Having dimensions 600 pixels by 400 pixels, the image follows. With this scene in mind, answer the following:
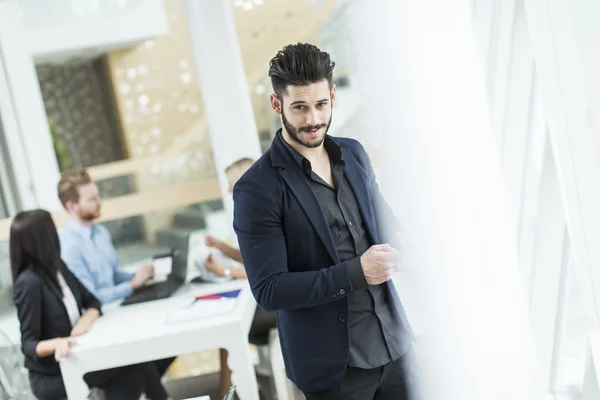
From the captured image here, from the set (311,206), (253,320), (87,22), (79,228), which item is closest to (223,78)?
(87,22)

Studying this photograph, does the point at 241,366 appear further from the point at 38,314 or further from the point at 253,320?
the point at 38,314

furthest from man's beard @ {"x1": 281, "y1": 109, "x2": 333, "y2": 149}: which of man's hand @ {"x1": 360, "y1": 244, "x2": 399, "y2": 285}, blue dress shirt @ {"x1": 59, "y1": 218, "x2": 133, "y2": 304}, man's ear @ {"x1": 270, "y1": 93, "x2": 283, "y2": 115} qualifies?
blue dress shirt @ {"x1": 59, "y1": 218, "x2": 133, "y2": 304}

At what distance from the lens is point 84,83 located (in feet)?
15.2

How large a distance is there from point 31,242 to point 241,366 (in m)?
0.86

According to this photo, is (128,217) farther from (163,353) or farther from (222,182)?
(163,353)

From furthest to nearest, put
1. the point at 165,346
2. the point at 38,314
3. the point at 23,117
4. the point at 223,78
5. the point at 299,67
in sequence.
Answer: the point at 23,117 → the point at 223,78 → the point at 38,314 → the point at 165,346 → the point at 299,67

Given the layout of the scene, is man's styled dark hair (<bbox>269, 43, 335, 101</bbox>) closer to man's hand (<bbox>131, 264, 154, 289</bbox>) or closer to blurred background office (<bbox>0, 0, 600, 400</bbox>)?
blurred background office (<bbox>0, 0, 600, 400</bbox>)

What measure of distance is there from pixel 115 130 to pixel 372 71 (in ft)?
10.9

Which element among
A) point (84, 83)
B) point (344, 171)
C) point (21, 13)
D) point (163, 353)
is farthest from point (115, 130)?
point (344, 171)

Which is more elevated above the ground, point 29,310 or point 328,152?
point 328,152

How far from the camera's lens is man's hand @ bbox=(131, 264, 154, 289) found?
9.37 ft

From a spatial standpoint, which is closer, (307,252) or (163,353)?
(307,252)

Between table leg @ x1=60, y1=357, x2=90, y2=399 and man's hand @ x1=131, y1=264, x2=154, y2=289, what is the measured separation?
1.99ft

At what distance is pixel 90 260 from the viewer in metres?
2.99
